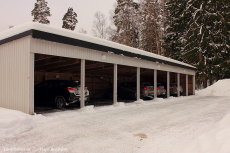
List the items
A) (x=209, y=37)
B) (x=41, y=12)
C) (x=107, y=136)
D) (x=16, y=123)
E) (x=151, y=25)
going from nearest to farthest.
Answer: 1. (x=107, y=136)
2. (x=16, y=123)
3. (x=209, y=37)
4. (x=151, y=25)
5. (x=41, y=12)

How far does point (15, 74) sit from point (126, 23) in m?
27.5

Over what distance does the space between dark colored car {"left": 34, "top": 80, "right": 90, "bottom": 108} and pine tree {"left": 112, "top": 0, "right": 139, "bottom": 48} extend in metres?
23.1

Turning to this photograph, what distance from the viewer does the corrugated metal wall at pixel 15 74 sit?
676 centimetres

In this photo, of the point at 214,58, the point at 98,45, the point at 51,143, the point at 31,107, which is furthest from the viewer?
the point at 214,58

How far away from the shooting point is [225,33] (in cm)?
2436

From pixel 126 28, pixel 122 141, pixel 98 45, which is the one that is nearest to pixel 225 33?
pixel 126 28

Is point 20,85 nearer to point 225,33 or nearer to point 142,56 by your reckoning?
point 142,56

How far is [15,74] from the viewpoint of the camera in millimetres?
7219

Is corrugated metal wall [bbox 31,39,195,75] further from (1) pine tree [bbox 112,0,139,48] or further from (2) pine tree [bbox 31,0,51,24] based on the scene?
(2) pine tree [bbox 31,0,51,24]

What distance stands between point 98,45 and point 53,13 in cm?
3573

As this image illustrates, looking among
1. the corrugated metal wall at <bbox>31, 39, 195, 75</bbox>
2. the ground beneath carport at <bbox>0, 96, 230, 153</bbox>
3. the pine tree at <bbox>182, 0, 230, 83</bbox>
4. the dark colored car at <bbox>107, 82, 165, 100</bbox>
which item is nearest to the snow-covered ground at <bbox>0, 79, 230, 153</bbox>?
the ground beneath carport at <bbox>0, 96, 230, 153</bbox>

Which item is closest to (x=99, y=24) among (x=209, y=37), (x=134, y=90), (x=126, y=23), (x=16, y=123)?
(x=126, y=23)

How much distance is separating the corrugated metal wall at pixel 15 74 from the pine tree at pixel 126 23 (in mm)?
25240

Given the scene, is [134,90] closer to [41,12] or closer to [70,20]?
[70,20]
